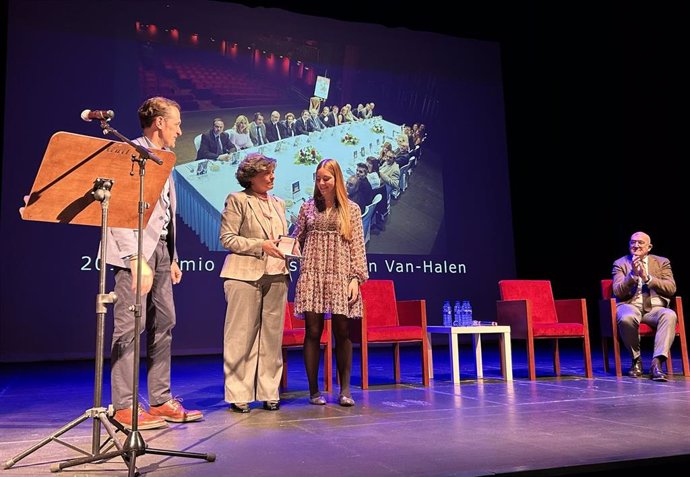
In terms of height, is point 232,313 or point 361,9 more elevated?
point 361,9

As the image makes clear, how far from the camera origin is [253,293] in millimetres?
3330

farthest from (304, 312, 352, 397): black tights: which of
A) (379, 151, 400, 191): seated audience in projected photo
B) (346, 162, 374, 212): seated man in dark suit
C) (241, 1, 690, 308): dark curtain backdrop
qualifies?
(241, 1, 690, 308): dark curtain backdrop

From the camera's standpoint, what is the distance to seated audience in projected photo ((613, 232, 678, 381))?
187 inches

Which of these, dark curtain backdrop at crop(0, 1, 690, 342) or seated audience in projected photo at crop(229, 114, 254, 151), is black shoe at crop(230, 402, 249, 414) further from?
dark curtain backdrop at crop(0, 1, 690, 342)

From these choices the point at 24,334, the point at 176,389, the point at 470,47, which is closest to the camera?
the point at 176,389

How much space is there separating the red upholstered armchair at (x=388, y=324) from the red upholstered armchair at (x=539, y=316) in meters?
0.79

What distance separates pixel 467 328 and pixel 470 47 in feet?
15.8

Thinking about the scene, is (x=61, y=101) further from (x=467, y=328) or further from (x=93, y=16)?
(x=467, y=328)

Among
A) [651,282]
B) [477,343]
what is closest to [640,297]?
[651,282]

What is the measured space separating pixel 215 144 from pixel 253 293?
3.81 metres

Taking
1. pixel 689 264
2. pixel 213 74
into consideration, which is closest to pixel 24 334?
pixel 213 74

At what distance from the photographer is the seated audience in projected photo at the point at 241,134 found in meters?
6.84

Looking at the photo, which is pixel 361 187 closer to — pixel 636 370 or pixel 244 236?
pixel 636 370

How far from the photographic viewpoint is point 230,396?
3252mm
